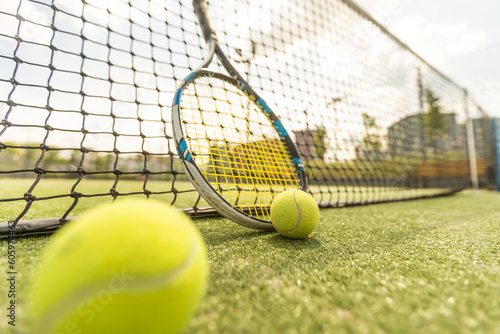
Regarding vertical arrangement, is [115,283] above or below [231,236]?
above

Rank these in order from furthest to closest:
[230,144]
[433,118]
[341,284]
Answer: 1. [433,118]
2. [230,144]
3. [341,284]

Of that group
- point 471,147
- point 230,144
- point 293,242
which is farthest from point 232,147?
point 471,147

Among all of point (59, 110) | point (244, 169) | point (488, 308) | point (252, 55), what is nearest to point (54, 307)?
point (488, 308)

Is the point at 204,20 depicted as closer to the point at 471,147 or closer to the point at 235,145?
the point at 235,145

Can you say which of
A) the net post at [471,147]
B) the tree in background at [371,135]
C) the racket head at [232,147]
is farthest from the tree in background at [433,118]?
the racket head at [232,147]

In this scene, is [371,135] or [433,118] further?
[433,118]

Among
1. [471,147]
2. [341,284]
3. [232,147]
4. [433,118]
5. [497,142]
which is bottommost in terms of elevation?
[341,284]

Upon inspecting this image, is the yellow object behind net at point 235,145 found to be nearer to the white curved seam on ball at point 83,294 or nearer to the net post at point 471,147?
the white curved seam on ball at point 83,294

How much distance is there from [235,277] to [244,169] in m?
0.69

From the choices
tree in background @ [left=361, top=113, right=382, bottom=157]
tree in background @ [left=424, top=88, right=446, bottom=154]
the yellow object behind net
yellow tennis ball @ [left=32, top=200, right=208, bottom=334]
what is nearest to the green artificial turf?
yellow tennis ball @ [left=32, top=200, right=208, bottom=334]

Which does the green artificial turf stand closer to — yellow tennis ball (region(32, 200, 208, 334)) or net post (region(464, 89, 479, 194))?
yellow tennis ball (region(32, 200, 208, 334))

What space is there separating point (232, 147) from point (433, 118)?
1057 centimetres

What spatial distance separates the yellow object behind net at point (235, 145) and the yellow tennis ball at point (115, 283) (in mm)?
694

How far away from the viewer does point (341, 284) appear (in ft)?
2.37
